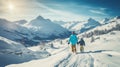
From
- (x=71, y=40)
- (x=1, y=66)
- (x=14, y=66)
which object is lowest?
(x=1, y=66)

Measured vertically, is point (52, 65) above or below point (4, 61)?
above

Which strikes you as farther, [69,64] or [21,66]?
[21,66]

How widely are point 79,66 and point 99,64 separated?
171 centimetres

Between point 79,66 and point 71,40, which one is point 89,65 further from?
point 71,40

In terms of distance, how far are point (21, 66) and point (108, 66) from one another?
8005 millimetres

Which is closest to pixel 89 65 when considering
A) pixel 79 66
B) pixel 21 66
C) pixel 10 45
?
pixel 79 66

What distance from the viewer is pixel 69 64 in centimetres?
1761

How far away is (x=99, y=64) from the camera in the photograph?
1716cm

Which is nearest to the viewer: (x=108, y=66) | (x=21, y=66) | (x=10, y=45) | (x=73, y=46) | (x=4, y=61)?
(x=108, y=66)

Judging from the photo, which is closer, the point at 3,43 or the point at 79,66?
the point at 79,66

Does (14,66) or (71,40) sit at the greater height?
(71,40)

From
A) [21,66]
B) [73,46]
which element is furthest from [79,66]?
[73,46]

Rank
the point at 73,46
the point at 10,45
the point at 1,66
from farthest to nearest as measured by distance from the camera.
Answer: the point at 10,45, the point at 1,66, the point at 73,46

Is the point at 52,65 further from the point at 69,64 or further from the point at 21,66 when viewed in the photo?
the point at 21,66
